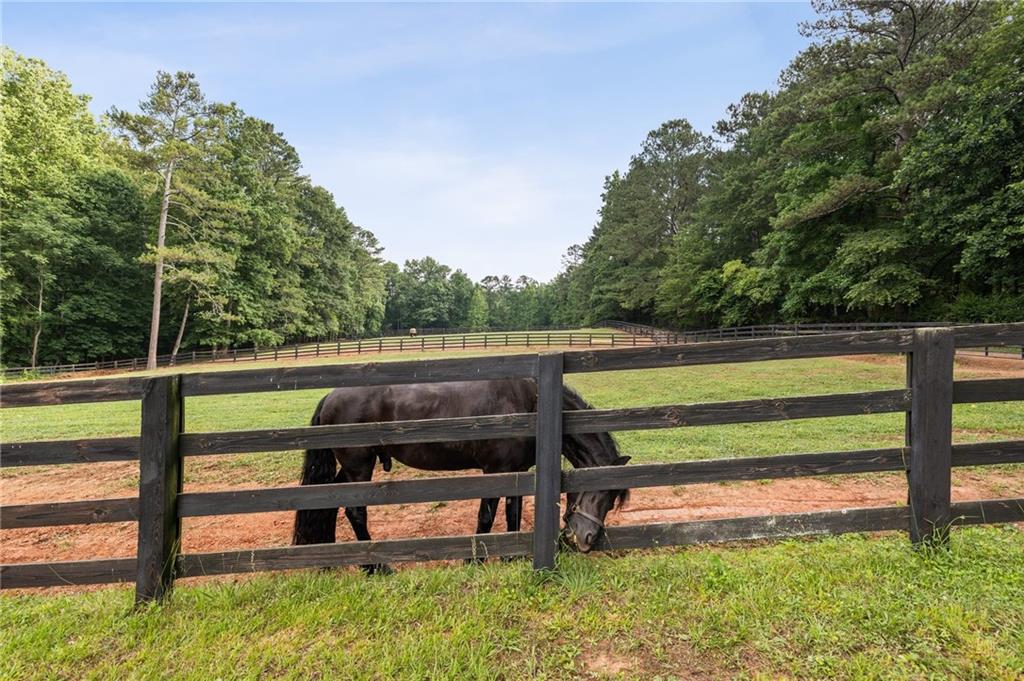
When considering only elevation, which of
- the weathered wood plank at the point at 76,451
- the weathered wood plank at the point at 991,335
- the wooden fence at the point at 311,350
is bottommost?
the wooden fence at the point at 311,350

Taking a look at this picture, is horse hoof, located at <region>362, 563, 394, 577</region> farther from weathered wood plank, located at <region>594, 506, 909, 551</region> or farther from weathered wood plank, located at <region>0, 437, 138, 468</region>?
weathered wood plank, located at <region>0, 437, 138, 468</region>

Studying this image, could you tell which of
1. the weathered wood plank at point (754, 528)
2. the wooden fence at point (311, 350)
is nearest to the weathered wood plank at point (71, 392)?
the weathered wood plank at point (754, 528)

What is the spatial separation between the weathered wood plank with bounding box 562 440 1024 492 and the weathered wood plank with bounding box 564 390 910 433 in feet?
0.88

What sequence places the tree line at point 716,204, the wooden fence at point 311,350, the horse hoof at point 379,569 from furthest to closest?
1. the wooden fence at point 311,350
2. the tree line at point 716,204
3. the horse hoof at point 379,569

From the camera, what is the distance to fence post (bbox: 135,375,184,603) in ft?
7.78

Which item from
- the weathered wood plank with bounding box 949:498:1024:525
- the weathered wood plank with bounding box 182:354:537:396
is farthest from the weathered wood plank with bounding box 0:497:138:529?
the weathered wood plank with bounding box 949:498:1024:525

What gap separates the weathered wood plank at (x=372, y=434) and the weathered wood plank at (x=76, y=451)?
31 centimetres

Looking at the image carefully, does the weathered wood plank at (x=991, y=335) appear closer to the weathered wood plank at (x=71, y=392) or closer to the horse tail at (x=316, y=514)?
the horse tail at (x=316, y=514)

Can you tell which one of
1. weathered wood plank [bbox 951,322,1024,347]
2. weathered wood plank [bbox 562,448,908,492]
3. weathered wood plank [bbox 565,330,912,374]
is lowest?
weathered wood plank [bbox 562,448,908,492]

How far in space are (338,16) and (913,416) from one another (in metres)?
13.9

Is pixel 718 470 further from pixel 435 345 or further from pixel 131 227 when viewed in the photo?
pixel 131 227

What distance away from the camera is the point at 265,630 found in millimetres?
2127

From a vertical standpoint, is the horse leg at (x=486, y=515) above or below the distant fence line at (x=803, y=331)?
below

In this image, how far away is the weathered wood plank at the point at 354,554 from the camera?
2.48m
